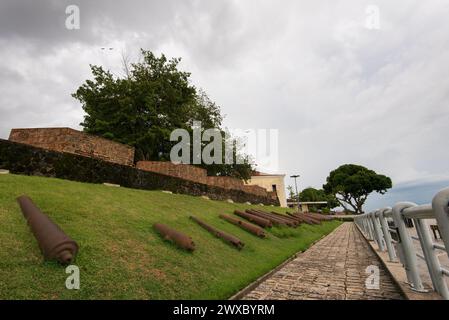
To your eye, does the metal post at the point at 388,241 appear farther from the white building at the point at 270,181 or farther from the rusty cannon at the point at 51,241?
the white building at the point at 270,181

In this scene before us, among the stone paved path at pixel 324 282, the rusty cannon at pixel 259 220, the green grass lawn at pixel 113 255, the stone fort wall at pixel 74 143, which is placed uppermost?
the stone fort wall at pixel 74 143

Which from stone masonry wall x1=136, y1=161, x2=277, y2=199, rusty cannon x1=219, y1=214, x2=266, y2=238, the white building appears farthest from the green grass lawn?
the white building

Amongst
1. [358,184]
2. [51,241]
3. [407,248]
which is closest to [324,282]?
[407,248]

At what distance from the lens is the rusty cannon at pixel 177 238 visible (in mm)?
5273

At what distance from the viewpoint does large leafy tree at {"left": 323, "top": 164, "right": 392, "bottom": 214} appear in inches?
2066

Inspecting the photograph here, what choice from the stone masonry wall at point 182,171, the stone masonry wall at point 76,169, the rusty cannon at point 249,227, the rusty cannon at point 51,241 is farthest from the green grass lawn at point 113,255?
the stone masonry wall at point 182,171

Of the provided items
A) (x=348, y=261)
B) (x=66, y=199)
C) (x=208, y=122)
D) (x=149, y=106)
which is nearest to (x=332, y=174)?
(x=208, y=122)

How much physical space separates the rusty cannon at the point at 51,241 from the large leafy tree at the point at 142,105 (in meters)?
14.5

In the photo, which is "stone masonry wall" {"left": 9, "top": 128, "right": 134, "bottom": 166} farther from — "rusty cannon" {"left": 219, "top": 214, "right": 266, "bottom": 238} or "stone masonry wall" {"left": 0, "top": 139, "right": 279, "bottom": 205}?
"rusty cannon" {"left": 219, "top": 214, "right": 266, "bottom": 238}

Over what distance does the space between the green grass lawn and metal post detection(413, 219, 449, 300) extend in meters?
2.63

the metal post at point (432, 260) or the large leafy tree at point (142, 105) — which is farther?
the large leafy tree at point (142, 105)
